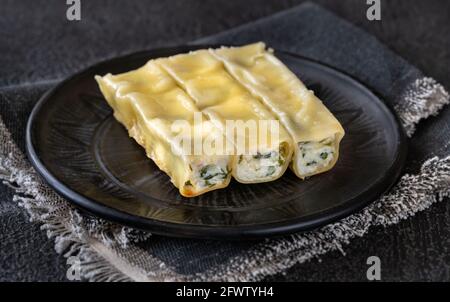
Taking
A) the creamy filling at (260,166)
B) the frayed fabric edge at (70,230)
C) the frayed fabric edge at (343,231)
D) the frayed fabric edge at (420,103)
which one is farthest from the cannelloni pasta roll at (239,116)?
the frayed fabric edge at (420,103)

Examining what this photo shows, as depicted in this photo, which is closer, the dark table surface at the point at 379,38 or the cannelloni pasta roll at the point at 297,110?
the dark table surface at the point at 379,38

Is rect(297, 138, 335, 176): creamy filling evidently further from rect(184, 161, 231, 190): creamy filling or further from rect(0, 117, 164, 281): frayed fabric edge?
rect(0, 117, 164, 281): frayed fabric edge

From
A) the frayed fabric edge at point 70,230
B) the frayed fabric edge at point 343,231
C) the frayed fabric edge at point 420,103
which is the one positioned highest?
the frayed fabric edge at point 420,103

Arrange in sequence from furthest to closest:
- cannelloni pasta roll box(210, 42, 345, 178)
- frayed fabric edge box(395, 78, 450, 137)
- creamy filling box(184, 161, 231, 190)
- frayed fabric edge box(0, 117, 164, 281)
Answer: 1. frayed fabric edge box(395, 78, 450, 137)
2. cannelloni pasta roll box(210, 42, 345, 178)
3. creamy filling box(184, 161, 231, 190)
4. frayed fabric edge box(0, 117, 164, 281)

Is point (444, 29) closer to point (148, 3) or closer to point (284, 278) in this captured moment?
point (148, 3)

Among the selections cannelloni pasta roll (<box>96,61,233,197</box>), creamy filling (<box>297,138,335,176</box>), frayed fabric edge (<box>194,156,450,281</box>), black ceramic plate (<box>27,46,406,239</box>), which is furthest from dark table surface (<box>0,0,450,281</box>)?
cannelloni pasta roll (<box>96,61,233,197</box>)

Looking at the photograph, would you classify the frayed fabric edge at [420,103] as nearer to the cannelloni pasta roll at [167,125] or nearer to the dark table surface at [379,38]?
the dark table surface at [379,38]
